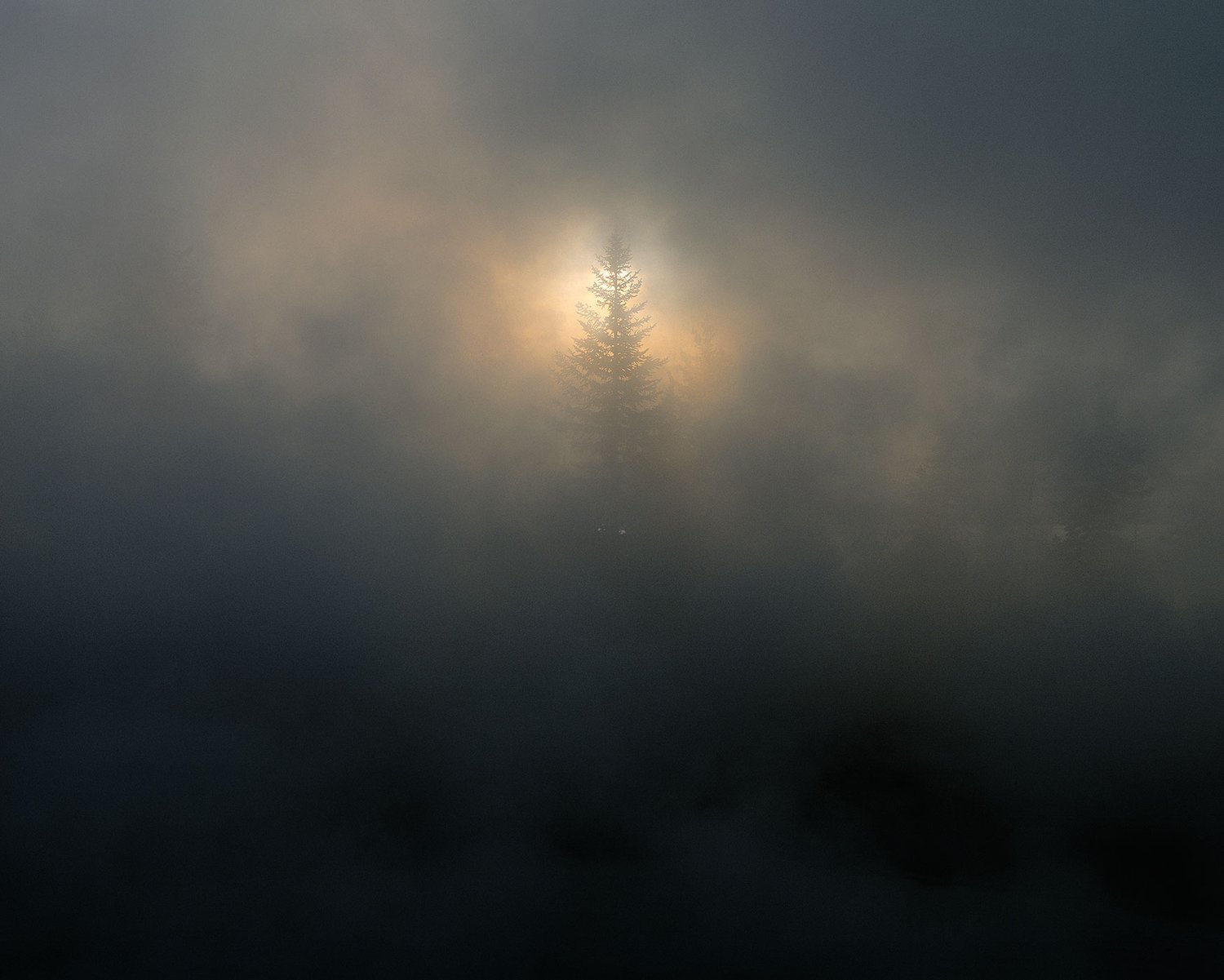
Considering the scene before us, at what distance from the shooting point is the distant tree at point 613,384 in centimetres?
2111

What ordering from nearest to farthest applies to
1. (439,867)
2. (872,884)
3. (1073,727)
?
(872,884), (439,867), (1073,727)

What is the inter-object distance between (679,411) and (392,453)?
26.2 ft

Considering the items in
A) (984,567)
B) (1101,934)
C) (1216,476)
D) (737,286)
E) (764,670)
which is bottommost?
(1101,934)

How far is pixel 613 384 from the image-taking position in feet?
69.3

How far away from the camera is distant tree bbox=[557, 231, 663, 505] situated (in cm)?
2111

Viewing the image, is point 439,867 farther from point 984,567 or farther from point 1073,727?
point 984,567

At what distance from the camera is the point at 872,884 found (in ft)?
39.3

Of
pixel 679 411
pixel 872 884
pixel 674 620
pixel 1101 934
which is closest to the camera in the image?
pixel 1101 934

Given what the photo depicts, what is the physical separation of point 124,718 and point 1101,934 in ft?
57.1

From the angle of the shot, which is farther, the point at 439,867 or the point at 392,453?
the point at 392,453

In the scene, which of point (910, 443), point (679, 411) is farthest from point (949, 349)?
point (679, 411)

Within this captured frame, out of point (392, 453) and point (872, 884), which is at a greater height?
point (392, 453)

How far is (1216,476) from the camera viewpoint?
2181cm

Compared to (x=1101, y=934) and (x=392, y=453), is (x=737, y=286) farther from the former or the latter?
(x=1101, y=934)
